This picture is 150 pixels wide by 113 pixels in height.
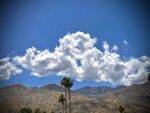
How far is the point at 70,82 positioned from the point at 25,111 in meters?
21.2

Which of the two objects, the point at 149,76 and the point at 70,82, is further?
the point at 70,82

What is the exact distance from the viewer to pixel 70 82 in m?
110

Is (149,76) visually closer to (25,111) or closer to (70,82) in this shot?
(70,82)

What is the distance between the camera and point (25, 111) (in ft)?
369

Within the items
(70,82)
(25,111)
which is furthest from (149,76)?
(25,111)

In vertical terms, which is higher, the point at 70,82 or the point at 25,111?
the point at 70,82

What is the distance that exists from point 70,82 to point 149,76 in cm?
3759

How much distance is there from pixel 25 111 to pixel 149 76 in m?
53.7

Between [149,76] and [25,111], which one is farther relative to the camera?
[25,111]

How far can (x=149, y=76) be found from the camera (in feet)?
265
